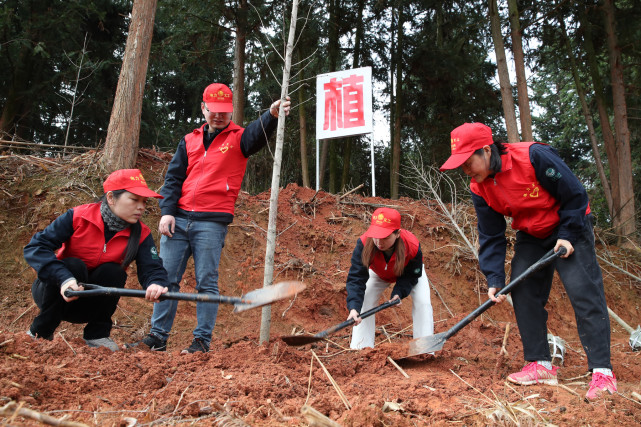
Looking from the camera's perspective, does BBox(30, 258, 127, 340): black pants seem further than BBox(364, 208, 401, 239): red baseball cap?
No

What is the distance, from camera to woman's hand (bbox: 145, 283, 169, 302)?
313 cm

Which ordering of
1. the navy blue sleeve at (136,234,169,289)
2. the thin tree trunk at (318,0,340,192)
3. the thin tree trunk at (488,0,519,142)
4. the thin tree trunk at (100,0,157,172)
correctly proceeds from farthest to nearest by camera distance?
the thin tree trunk at (318,0,340,192) → the thin tree trunk at (488,0,519,142) → the thin tree trunk at (100,0,157,172) → the navy blue sleeve at (136,234,169,289)

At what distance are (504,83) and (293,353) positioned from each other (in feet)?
20.5

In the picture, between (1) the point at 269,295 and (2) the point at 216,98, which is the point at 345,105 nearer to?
(2) the point at 216,98

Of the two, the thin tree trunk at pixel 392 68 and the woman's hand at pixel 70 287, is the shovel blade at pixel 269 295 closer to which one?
the woman's hand at pixel 70 287

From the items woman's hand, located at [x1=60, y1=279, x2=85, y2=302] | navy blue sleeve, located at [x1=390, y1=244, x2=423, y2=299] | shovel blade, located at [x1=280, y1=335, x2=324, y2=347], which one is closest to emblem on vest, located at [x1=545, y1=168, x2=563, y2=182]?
navy blue sleeve, located at [x1=390, y1=244, x2=423, y2=299]

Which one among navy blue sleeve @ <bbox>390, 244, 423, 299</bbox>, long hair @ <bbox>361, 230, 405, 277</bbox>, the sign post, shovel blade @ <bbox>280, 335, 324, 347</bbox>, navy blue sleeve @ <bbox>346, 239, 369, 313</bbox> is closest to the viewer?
shovel blade @ <bbox>280, 335, 324, 347</bbox>

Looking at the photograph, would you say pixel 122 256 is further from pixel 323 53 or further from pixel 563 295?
pixel 323 53

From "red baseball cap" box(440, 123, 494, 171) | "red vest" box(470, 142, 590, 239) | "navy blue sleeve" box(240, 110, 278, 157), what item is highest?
"navy blue sleeve" box(240, 110, 278, 157)

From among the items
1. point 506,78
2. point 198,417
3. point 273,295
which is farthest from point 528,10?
point 198,417

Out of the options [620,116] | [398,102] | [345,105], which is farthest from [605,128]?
[345,105]

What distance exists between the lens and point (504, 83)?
7988 millimetres

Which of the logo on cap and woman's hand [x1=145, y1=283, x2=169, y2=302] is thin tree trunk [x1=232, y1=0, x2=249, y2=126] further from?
woman's hand [x1=145, y1=283, x2=169, y2=302]

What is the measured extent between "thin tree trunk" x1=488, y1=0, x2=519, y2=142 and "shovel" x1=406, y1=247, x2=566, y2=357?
16.4 ft
